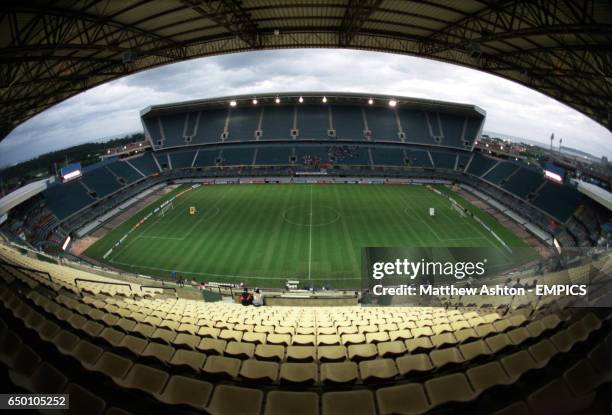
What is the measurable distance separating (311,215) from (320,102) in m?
36.3

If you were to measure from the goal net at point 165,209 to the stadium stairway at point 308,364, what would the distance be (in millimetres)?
30474

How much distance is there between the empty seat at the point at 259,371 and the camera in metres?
5.62

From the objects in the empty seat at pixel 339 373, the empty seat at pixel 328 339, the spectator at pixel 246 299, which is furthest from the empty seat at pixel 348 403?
the spectator at pixel 246 299

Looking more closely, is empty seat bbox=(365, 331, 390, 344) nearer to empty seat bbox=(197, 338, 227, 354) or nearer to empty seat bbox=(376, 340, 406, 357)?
empty seat bbox=(376, 340, 406, 357)

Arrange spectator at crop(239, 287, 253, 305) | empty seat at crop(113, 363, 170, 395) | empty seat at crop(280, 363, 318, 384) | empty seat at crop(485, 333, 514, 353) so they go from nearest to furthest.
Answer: empty seat at crop(113, 363, 170, 395) → empty seat at crop(280, 363, 318, 384) → empty seat at crop(485, 333, 514, 353) → spectator at crop(239, 287, 253, 305)

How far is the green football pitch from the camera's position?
2459cm

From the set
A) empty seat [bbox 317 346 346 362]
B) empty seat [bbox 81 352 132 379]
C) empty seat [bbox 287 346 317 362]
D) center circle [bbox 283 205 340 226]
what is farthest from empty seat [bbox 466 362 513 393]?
center circle [bbox 283 205 340 226]

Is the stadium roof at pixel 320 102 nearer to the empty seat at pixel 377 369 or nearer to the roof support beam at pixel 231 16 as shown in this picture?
the roof support beam at pixel 231 16

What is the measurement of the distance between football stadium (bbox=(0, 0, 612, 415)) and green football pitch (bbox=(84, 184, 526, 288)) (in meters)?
0.29

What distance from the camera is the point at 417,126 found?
2409 inches

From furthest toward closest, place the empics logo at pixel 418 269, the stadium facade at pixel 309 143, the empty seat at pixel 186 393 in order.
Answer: the stadium facade at pixel 309 143 < the empics logo at pixel 418 269 < the empty seat at pixel 186 393

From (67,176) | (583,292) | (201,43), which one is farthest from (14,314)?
(67,176)

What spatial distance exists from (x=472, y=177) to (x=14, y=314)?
55708 millimetres

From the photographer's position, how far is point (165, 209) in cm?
3881
